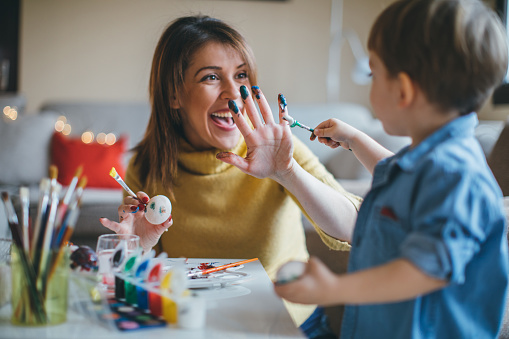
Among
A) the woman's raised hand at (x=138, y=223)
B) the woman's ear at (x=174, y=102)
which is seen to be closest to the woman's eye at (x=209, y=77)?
the woman's ear at (x=174, y=102)

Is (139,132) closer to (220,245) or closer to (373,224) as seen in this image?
(220,245)

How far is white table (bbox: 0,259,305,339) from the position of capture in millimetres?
596

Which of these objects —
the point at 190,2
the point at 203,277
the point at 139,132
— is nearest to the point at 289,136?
the point at 203,277

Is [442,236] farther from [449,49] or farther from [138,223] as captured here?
[138,223]

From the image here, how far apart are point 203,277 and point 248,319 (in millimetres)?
217

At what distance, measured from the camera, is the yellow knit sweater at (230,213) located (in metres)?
1.24

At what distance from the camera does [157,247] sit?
4.16 feet

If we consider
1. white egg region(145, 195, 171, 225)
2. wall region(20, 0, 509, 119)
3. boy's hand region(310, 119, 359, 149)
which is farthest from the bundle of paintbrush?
wall region(20, 0, 509, 119)

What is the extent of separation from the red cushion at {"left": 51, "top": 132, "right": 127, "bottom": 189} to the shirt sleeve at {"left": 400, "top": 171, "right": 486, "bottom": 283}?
2.31m

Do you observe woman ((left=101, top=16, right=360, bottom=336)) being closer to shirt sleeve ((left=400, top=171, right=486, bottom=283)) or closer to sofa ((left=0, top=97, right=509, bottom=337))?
shirt sleeve ((left=400, top=171, right=486, bottom=283))

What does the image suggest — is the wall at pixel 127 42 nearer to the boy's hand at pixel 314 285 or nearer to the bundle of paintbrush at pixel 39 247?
the bundle of paintbrush at pixel 39 247

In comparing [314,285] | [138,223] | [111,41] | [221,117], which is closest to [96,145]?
[111,41]

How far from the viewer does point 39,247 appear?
0.65 metres

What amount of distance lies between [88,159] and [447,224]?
248 centimetres
